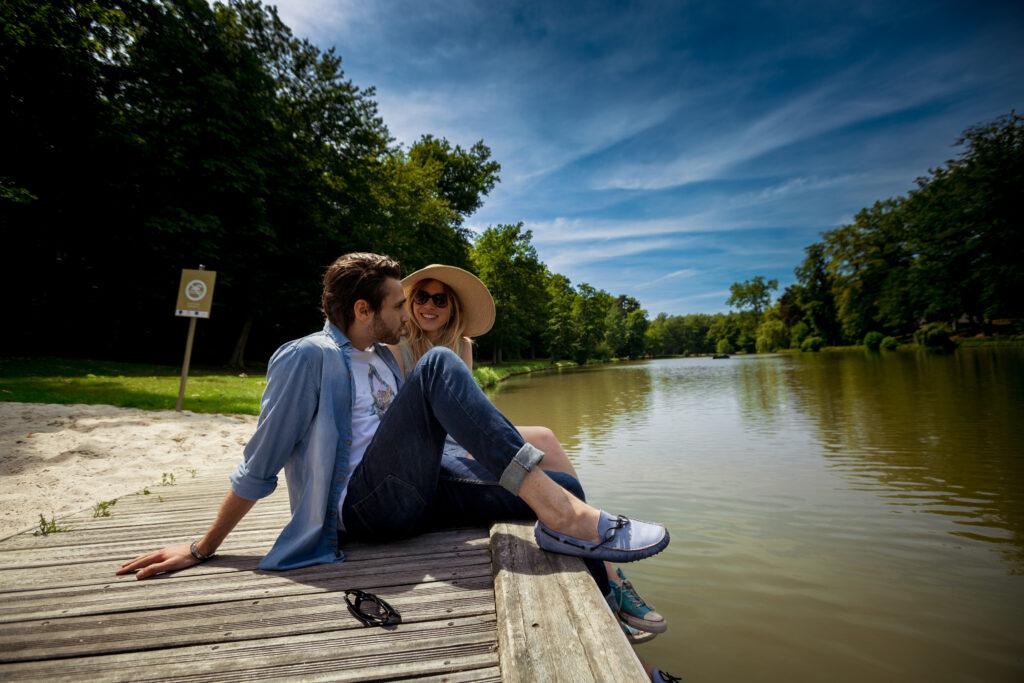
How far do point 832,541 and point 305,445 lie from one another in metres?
4.13

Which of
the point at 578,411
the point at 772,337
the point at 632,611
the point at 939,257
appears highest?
the point at 939,257

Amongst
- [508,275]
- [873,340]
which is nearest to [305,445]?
[508,275]

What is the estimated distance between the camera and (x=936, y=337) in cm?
3606

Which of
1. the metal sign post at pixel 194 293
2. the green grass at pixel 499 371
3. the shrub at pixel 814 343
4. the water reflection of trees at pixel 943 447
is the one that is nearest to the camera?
the water reflection of trees at pixel 943 447

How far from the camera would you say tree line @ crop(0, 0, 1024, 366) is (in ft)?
42.5

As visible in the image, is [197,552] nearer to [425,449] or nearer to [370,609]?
[370,609]

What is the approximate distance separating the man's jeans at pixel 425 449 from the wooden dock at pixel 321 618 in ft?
0.65

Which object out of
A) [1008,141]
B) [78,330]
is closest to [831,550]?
[78,330]

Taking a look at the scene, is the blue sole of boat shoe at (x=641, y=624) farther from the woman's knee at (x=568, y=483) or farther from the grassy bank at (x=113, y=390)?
the grassy bank at (x=113, y=390)

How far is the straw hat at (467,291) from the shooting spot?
3.23m

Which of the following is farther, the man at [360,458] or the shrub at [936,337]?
the shrub at [936,337]

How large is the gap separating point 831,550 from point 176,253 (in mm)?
18731

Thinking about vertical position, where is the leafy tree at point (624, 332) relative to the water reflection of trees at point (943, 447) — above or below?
above

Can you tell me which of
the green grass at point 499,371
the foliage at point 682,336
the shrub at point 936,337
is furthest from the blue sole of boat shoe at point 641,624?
the foliage at point 682,336
